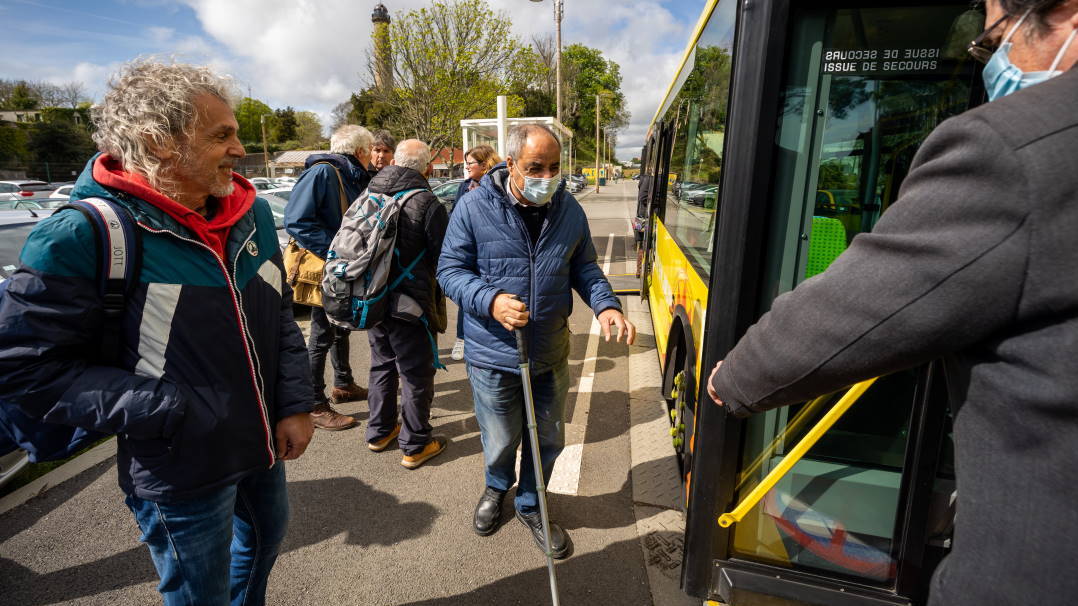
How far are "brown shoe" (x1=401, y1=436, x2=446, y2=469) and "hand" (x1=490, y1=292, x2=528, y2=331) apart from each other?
5.49ft

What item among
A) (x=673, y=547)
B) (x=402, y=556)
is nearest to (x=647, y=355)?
(x=673, y=547)

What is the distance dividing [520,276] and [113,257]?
1.48 m

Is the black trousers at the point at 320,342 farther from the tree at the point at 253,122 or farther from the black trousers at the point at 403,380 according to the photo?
the tree at the point at 253,122

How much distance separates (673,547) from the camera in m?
2.80

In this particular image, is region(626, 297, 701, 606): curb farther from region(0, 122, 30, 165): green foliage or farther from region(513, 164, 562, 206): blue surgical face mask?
region(0, 122, 30, 165): green foliage

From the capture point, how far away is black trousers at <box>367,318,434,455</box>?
337 centimetres

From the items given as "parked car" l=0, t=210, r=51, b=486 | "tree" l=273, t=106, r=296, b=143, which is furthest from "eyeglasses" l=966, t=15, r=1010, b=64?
"tree" l=273, t=106, r=296, b=143

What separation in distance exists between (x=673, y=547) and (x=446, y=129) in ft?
70.3

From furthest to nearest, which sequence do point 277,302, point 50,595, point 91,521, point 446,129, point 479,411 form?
point 446,129 → point 91,521 → point 479,411 → point 50,595 → point 277,302

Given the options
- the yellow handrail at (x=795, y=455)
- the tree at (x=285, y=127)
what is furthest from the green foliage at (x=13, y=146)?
the yellow handrail at (x=795, y=455)

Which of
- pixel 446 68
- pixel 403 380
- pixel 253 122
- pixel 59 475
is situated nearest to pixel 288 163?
pixel 253 122

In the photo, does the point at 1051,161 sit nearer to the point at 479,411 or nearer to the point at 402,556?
the point at 479,411

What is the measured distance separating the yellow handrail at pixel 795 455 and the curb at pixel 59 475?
3.77 meters

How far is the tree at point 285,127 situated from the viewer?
244 ft
